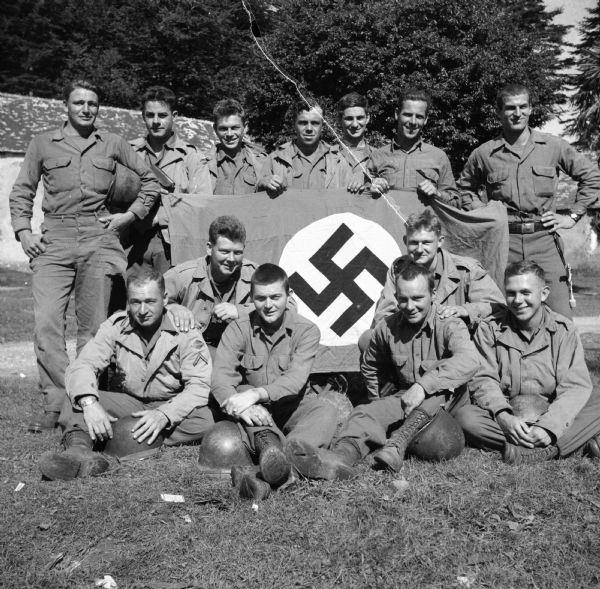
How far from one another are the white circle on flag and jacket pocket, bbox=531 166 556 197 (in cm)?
133

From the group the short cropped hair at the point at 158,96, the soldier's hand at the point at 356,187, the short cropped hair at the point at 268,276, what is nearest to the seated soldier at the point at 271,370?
the short cropped hair at the point at 268,276

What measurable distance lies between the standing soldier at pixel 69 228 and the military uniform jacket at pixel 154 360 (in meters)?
0.96

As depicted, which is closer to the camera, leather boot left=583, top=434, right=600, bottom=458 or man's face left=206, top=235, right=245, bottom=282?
leather boot left=583, top=434, right=600, bottom=458

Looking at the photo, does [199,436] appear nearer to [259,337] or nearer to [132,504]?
[259,337]

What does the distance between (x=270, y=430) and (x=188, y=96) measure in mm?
40371

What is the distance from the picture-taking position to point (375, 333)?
19.0 ft

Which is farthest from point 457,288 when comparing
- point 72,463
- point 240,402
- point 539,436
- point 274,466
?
point 72,463

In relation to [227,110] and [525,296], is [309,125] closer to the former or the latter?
[227,110]

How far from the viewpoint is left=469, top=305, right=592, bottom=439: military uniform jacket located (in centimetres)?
544

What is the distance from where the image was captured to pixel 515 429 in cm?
518

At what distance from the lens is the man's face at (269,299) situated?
5469 millimetres

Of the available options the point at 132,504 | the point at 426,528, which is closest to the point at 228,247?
the point at 132,504

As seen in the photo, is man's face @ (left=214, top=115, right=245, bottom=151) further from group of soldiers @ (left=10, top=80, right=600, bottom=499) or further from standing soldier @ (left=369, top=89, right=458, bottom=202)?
standing soldier @ (left=369, top=89, right=458, bottom=202)

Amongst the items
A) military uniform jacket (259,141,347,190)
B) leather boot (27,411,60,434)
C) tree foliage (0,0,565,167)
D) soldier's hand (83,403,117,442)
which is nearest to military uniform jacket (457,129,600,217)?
military uniform jacket (259,141,347,190)
